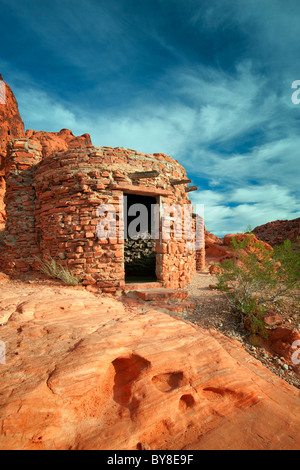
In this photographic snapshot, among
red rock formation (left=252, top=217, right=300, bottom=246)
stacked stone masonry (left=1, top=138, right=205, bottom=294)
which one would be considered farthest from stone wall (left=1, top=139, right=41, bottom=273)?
red rock formation (left=252, top=217, right=300, bottom=246)

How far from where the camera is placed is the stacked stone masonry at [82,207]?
18.3 feet

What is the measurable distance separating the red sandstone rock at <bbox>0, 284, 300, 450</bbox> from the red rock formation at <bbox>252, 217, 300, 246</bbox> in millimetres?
20115

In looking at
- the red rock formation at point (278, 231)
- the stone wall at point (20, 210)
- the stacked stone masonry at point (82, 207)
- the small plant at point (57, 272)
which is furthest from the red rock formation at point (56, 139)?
the red rock formation at point (278, 231)

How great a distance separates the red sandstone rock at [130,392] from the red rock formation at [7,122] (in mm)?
14321

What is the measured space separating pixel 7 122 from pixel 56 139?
566cm

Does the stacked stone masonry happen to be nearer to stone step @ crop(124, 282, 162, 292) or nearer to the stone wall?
the stone wall

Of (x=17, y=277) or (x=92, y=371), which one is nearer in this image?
(x=92, y=371)

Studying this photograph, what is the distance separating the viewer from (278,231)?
74.6 feet

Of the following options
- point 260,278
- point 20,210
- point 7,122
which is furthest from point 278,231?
point 7,122

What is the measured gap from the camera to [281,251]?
5.58 meters
